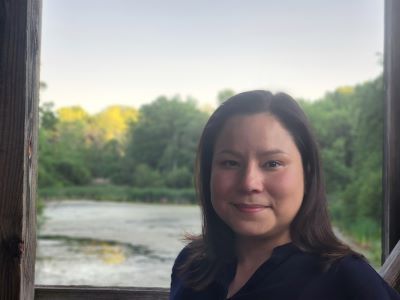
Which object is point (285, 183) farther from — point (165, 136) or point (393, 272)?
point (165, 136)

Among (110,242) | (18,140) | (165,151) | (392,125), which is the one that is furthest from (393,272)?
(110,242)

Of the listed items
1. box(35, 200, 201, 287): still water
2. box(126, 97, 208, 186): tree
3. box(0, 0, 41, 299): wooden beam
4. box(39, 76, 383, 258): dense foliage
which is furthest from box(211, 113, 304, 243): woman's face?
box(35, 200, 201, 287): still water

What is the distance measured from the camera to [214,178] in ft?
3.39

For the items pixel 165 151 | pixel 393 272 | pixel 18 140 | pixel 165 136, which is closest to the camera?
pixel 18 140

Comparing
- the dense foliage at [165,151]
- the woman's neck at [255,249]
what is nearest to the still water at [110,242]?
the dense foliage at [165,151]

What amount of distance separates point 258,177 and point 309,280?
191mm

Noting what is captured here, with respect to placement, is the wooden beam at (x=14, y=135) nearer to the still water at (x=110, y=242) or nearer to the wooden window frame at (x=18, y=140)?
the wooden window frame at (x=18, y=140)

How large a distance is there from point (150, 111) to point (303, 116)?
18526mm

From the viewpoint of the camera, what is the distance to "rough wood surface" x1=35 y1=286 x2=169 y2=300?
1441 mm

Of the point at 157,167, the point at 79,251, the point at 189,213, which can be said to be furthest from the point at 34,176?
the point at 189,213

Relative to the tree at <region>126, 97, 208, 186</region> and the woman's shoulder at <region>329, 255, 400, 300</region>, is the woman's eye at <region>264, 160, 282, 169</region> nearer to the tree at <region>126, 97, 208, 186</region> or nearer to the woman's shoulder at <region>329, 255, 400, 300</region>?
the woman's shoulder at <region>329, 255, 400, 300</region>

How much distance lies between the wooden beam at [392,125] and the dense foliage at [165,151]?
1454cm

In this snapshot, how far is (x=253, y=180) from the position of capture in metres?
0.98

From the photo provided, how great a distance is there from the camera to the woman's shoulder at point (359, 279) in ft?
3.07
